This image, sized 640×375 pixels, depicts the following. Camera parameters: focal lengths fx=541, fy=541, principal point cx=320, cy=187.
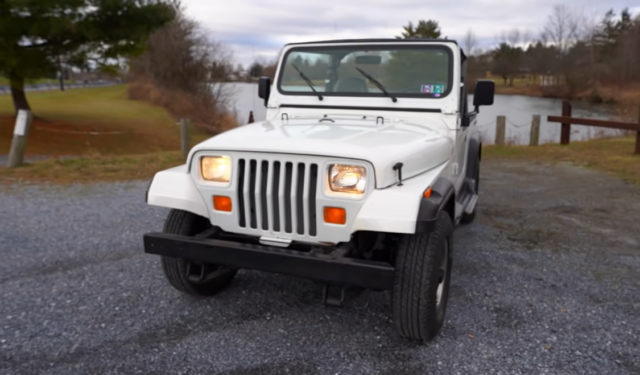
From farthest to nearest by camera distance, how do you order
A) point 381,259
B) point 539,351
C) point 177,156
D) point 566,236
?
point 177,156
point 566,236
point 381,259
point 539,351

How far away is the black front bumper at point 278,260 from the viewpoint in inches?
106

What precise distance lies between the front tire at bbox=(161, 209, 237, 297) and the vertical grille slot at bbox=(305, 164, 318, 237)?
2.91 ft

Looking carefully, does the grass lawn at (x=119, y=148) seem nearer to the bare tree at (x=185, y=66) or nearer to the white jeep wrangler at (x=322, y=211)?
the bare tree at (x=185, y=66)

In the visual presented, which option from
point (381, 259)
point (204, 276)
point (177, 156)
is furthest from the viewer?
point (177, 156)

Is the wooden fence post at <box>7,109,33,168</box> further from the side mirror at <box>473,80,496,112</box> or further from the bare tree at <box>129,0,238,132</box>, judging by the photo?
the bare tree at <box>129,0,238,132</box>

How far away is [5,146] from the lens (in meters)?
15.9

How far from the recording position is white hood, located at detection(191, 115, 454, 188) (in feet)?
9.43

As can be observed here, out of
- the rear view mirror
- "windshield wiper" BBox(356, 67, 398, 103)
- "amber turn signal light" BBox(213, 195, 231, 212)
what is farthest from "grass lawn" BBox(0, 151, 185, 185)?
"amber turn signal light" BBox(213, 195, 231, 212)

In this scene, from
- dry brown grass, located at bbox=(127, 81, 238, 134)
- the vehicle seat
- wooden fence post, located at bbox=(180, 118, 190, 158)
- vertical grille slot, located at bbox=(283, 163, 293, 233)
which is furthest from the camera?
dry brown grass, located at bbox=(127, 81, 238, 134)

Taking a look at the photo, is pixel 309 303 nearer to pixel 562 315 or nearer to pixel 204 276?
pixel 204 276

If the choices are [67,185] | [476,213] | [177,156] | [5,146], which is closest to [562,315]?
[476,213]

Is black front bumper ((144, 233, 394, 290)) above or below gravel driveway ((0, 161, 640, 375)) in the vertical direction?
above

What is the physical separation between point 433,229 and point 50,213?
196 inches

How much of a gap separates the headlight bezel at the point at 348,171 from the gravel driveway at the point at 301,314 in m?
0.93
